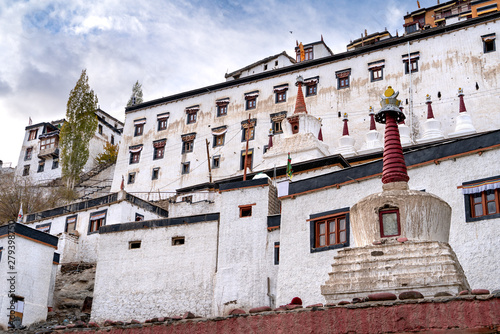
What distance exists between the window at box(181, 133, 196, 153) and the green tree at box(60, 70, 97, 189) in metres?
11.6

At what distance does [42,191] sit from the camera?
180 feet

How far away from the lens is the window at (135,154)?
53.4m

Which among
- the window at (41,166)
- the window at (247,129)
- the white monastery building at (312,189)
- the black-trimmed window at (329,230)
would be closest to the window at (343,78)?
the white monastery building at (312,189)

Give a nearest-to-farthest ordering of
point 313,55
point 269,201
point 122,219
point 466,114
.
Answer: point 269,201
point 122,219
point 466,114
point 313,55

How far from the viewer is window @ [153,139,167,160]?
5231 centimetres

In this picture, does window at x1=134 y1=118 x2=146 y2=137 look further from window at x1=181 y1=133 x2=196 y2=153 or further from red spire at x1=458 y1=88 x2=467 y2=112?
red spire at x1=458 y1=88 x2=467 y2=112

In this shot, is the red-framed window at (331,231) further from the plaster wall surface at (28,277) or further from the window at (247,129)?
the window at (247,129)

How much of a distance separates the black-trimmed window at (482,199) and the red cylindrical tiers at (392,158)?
3019mm

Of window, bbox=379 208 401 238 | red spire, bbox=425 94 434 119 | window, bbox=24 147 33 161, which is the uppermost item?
window, bbox=24 147 33 161

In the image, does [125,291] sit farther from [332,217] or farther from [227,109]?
[227,109]

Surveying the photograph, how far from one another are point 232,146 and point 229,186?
21.2 m

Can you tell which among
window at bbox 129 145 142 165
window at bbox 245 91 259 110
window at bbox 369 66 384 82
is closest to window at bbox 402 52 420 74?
window at bbox 369 66 384 82

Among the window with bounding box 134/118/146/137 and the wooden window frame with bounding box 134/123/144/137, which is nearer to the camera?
the wooden window frame with bounding box 134/123/144/137

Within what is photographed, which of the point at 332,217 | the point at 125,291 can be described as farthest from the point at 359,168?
the point at 125,291
